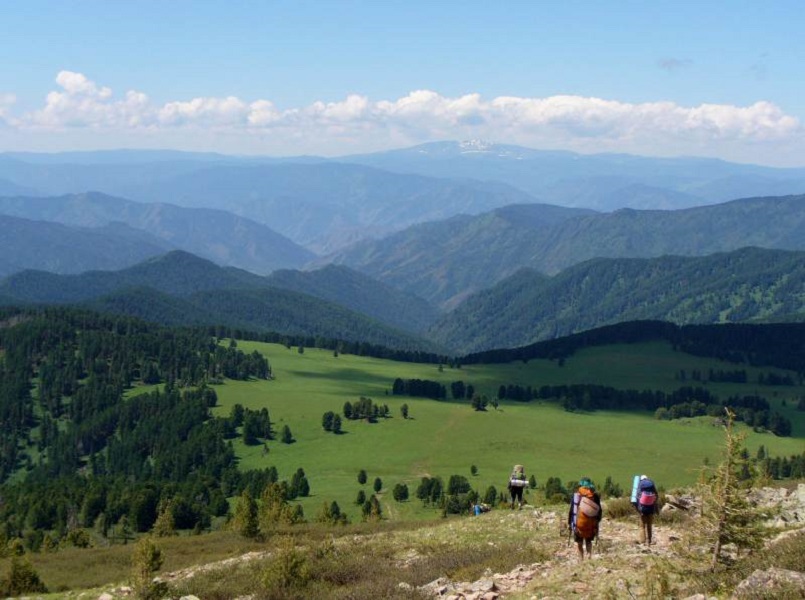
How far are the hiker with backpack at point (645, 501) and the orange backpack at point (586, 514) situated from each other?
9.67ft

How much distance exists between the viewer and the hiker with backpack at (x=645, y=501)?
105ft

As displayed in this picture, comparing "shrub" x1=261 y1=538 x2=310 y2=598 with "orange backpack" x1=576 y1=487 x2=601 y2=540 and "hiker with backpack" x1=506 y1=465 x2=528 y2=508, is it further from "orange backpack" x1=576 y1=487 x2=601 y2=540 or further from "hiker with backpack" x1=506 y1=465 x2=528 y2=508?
"hiker with backpack" x1=506 y1=465 x2=528 y2=508

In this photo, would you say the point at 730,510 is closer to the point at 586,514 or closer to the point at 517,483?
the point at 586,514

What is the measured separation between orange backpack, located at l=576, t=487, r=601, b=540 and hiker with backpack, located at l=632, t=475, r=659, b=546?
2.95m

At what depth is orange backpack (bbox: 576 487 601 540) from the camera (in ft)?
98.7

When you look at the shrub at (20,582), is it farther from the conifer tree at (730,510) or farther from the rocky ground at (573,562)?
the conifer tree at (730,510)

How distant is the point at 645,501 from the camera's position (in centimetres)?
3194

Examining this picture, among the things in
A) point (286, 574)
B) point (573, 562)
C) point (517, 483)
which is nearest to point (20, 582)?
point (286, 574)

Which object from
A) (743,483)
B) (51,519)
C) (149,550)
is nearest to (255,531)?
(149,550)

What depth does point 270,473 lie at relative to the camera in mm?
164375

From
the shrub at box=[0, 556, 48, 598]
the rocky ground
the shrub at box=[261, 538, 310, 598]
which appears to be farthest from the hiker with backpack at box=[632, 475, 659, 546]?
the shrub at box=[0, 556, 48, 598]

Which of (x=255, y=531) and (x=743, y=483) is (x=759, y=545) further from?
(x=255, y=531)

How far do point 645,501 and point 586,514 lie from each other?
365cm

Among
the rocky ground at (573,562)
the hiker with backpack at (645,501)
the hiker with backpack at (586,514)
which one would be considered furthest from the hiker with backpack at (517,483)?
the hiker with backpack at (586,514)
